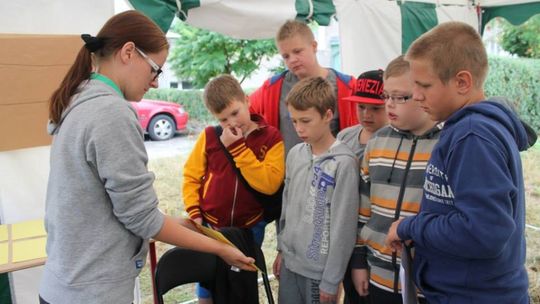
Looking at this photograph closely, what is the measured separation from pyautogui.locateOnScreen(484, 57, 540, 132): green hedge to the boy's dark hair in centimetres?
933

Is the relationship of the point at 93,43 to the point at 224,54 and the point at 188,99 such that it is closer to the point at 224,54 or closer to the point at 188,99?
the point at 224,54

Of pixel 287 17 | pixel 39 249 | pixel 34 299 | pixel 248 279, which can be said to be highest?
pixel 287 17

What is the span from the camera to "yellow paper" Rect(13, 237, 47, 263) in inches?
68.6

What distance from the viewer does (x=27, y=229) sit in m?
2.05

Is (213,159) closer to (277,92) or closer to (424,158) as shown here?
(277,92)

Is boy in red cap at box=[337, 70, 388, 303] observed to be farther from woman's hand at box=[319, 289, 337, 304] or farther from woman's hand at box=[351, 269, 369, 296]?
woman's hand at box=[319, 289, 337, 304]

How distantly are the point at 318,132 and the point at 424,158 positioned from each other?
1.40ft

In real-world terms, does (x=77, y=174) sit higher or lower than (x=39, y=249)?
higher

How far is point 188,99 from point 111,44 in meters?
8.57

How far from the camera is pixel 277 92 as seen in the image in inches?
96.0

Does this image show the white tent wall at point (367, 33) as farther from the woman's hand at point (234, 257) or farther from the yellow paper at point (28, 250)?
the yellow paper at point (28, 250)

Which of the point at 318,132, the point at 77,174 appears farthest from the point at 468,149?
the point at 77,174

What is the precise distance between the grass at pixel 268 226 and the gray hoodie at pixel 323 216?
4.77ft

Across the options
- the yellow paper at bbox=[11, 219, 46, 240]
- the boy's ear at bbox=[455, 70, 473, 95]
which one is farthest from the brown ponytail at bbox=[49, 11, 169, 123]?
the yellow paper at bbox=[11, 219, 46, 240]
